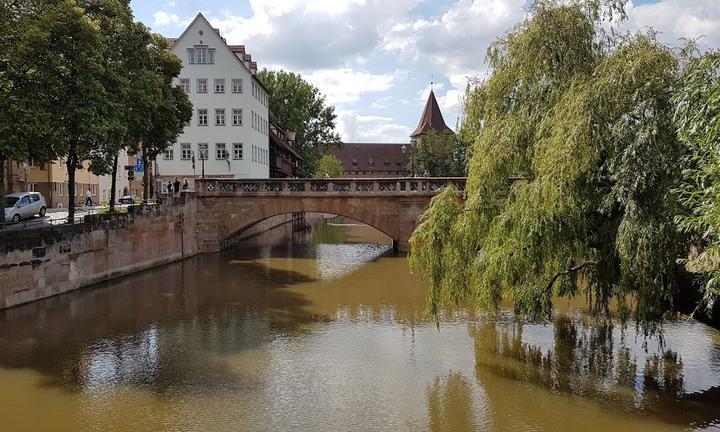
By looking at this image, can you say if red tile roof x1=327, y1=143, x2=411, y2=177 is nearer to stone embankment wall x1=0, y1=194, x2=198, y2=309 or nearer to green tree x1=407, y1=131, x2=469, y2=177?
green tree x1=407, y1=131, x2=469, y2=177

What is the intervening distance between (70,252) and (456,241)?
16407mm

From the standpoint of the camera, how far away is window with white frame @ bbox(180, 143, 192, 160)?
46519 millimetres

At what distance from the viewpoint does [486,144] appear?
13133 millimetres

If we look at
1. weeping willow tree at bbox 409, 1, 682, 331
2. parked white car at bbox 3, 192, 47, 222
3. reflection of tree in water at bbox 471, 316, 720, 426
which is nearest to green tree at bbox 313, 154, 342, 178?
parked white car at bbox 3, 192, 47, 222

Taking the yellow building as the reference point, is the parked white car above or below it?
below

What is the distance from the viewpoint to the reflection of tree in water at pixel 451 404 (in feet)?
36.1

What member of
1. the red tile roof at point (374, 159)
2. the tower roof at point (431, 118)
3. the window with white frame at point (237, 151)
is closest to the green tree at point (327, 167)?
the tower roof at point (431, 118)

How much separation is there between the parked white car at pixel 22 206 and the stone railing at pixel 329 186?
8031mm

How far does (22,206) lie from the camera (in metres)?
29.4

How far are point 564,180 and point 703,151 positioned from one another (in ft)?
9.11

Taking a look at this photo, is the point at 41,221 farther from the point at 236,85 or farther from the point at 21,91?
the point at 236,85

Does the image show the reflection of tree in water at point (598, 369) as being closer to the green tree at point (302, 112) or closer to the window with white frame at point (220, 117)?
the window with white frame at point (220, 117)

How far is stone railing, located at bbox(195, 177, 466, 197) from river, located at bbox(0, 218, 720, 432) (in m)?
11.6

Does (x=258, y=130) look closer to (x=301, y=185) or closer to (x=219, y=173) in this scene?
(x=219, y=173)
